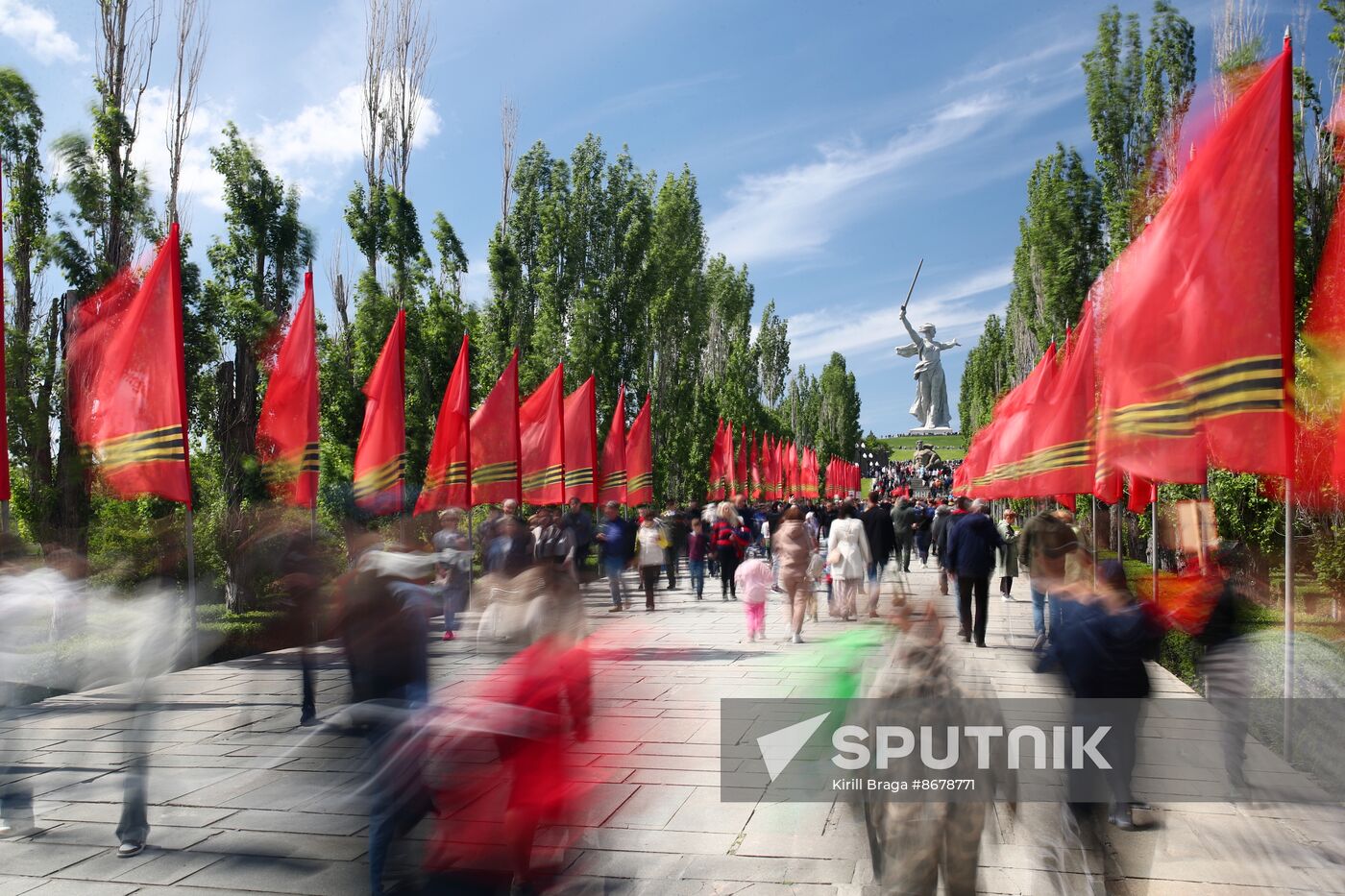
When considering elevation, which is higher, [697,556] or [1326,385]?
[1326,385]

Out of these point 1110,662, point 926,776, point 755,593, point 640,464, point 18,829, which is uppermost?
point 640,464

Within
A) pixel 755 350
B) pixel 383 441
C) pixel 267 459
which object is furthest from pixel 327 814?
pixel 755 350

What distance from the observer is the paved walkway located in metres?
4.77

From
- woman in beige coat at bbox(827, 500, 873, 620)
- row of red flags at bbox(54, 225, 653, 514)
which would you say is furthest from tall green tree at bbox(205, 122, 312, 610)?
woman in beige coat at bbox(827, 500, 873, 620)

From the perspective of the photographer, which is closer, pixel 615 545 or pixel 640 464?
pixel 615 545

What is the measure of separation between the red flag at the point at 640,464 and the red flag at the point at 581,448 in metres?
3.21

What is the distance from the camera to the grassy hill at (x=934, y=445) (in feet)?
305

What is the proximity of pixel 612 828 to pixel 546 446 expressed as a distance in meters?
11.3

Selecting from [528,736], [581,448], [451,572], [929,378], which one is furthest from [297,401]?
[929,378]

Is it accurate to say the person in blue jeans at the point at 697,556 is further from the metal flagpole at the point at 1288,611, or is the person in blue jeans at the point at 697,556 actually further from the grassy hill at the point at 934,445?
the grassy hill at the point at 934,445

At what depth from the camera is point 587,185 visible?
33.2 m

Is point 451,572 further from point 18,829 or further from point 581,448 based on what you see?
point 18,829

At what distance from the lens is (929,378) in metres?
93.8

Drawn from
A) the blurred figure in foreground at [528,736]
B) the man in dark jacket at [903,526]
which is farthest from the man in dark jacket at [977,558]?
the man in dark jacket at [903,526]
